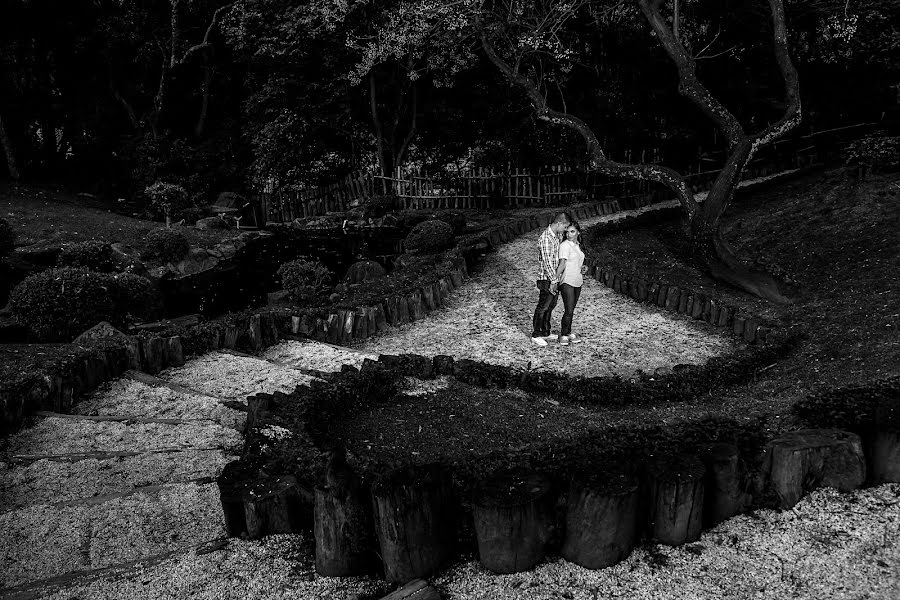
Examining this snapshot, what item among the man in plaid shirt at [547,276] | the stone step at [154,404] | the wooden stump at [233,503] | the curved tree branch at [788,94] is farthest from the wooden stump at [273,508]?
the curved tree branch at [788,94]

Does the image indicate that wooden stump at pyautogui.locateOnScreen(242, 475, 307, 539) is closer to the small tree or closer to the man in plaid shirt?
the man in plaid shirt

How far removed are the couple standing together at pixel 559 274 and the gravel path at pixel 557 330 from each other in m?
0.22

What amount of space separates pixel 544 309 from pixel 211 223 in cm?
1407

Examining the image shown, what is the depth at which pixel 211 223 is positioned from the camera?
67.0ft

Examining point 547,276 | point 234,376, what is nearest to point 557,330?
point 547,276

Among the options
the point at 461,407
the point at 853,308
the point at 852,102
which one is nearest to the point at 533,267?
the point at 853,308

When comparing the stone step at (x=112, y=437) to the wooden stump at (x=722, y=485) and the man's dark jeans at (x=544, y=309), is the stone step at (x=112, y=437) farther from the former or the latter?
the man's dark jeans at (x=544, y=309)

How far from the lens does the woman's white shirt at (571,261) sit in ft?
29.0

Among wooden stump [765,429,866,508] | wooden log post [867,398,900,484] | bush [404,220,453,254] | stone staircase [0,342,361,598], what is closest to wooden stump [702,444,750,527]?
wooden stump [765,429,866,508]

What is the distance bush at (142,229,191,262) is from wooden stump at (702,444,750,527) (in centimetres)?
1457

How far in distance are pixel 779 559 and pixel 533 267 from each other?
32.7 ft

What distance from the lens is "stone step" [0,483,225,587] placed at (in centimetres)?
386

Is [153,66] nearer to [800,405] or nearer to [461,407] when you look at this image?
[461,407]

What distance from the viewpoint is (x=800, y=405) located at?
4555 mm
